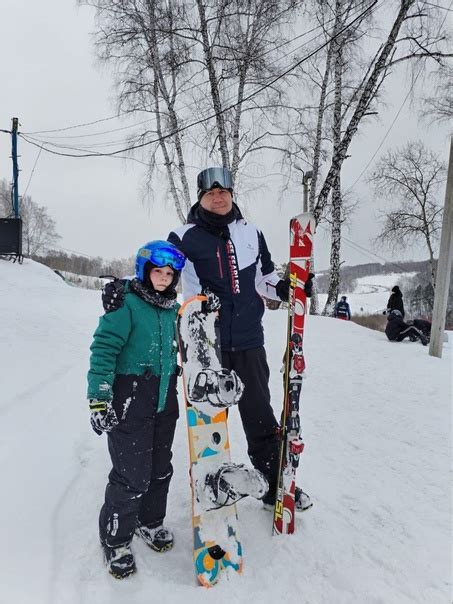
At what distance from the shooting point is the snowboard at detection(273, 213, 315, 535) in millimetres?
2191

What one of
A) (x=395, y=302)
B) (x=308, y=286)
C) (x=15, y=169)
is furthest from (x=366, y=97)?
(x=15, y=169)

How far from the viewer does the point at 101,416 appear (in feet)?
5.79

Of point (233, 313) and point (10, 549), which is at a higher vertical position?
point (233, 313)

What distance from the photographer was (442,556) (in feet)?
6.64

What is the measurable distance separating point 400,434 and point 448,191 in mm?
4864

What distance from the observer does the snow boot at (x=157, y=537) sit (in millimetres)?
2027

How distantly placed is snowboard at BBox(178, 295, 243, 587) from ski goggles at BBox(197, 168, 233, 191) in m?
0.65

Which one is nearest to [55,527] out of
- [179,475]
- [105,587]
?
[105,587]

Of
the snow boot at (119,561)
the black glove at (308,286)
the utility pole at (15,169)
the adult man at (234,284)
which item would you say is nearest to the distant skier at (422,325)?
the black glove at (308,286)

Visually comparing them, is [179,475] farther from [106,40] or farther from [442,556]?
[106,40]

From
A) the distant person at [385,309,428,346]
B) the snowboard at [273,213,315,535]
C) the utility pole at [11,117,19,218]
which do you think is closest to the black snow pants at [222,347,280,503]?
the snowboard at [273,213,315,535]

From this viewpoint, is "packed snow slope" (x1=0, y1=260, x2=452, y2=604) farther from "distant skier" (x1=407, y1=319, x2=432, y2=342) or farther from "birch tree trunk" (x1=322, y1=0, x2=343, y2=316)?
"birch tree trunk" (x1=322, y1=0, x2=343, y2=316)

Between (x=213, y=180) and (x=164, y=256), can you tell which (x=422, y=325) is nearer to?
(x=213, y=180)

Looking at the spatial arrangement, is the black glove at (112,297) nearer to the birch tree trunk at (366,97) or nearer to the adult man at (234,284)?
the adult man at (234,284)
